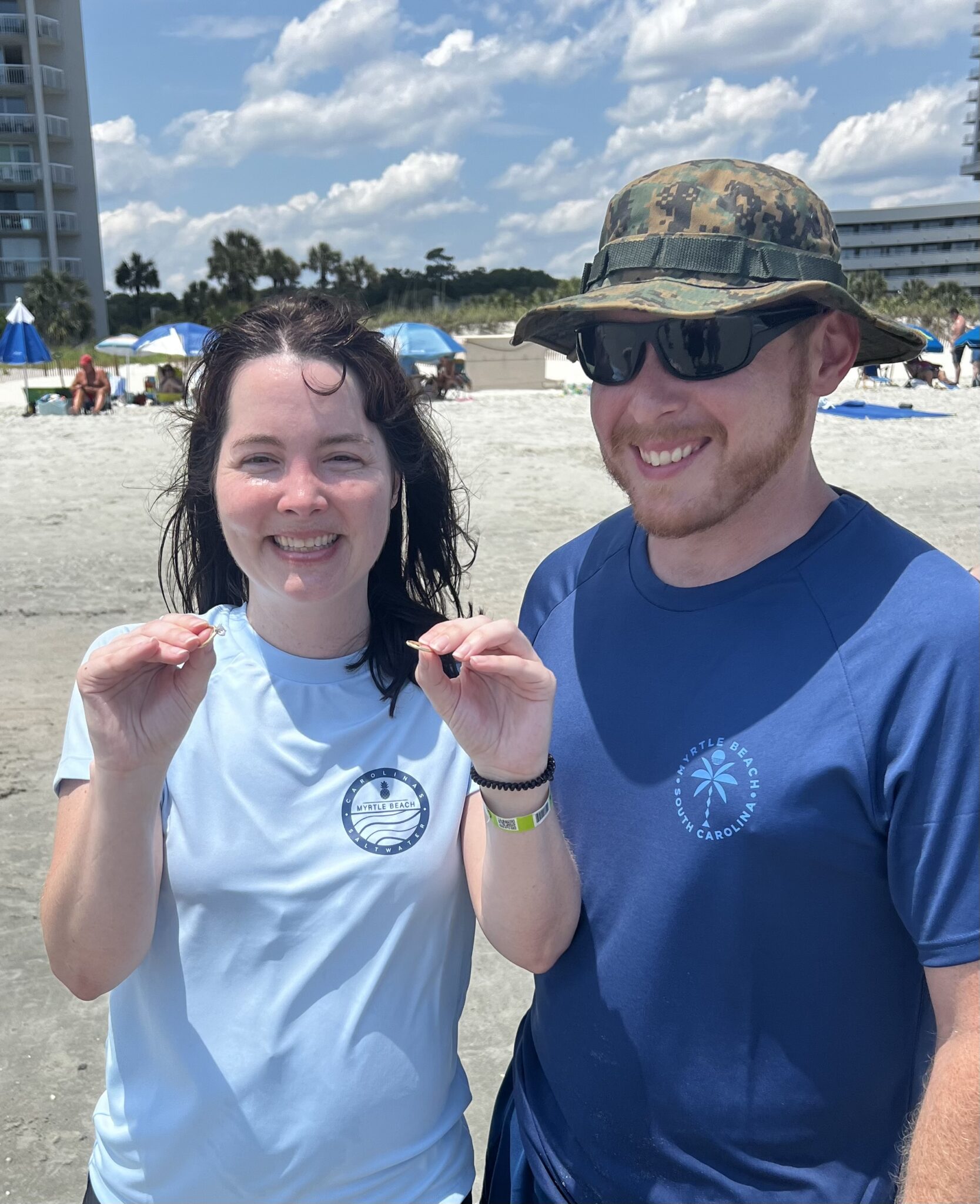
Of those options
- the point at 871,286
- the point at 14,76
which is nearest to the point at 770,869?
the point at 871,286

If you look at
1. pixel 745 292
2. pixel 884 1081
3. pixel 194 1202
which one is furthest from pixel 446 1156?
pixel 745 292

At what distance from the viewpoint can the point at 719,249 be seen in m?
1.91

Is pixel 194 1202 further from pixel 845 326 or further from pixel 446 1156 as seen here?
pixel 845 326

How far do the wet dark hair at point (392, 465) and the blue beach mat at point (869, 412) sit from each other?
1892 cm

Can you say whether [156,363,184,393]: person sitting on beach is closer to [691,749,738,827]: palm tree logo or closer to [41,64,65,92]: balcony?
[691,749,738,827]: palm tree logo

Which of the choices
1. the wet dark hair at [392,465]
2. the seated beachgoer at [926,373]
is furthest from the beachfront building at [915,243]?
the wet dark hair at [392,465]

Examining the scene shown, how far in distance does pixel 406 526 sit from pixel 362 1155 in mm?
1397

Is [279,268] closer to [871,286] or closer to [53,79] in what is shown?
[53,79]

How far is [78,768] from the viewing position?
1906mm

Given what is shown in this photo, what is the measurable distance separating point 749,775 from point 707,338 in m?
0.80

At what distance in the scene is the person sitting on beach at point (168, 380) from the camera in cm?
2522

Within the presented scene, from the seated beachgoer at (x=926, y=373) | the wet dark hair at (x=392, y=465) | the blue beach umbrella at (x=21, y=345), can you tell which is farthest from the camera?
the seated beachgoer at (x=926, y=373)

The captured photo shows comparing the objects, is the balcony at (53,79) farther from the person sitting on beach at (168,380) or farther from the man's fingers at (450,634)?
the man's fingers at (450,634)

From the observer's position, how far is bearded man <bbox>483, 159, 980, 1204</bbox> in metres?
1.61
